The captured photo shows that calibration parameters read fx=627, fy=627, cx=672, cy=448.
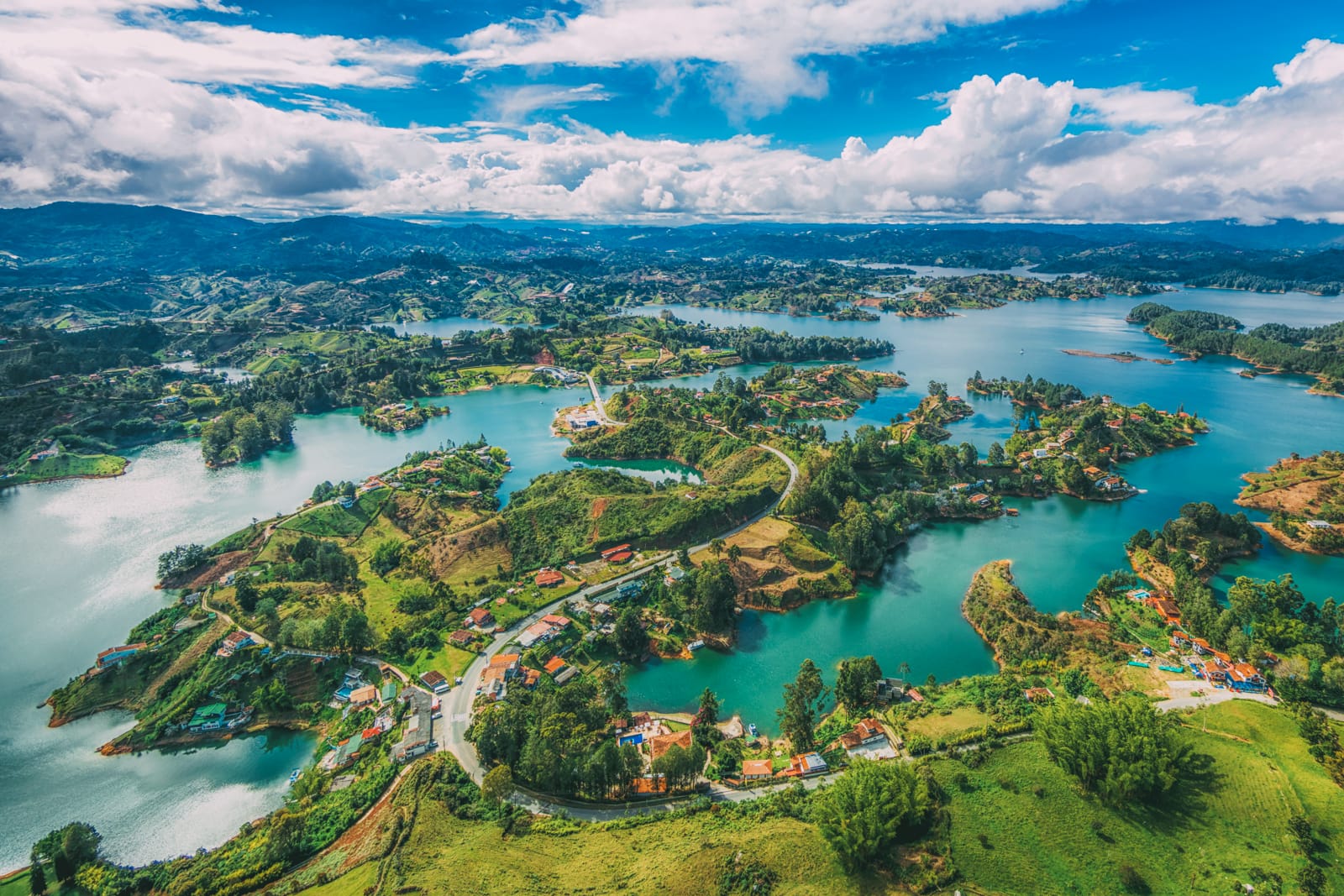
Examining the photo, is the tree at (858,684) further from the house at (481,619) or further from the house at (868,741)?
the house at (481,619)

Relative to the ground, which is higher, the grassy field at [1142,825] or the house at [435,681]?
the grassy field at [1142,825]

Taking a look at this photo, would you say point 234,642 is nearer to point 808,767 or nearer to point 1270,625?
point 808,767

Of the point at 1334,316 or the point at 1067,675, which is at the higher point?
the point at 1334,316

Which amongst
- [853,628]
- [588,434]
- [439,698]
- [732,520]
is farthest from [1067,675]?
[588,434]

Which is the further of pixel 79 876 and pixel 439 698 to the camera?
pixel 439 698

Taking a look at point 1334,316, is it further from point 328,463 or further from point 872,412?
point 328,463

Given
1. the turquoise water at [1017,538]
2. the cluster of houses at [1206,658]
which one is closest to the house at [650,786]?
the turquoise water at [1017,538]

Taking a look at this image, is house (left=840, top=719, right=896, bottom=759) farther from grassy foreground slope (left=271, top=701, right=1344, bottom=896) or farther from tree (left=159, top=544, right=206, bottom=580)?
tree (left=159, top=544, right=206, bottom=580)

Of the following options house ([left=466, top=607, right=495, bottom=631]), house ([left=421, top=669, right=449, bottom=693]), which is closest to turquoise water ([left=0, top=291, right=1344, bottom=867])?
house ([left=421, top=669, right=449, bottom=693])
